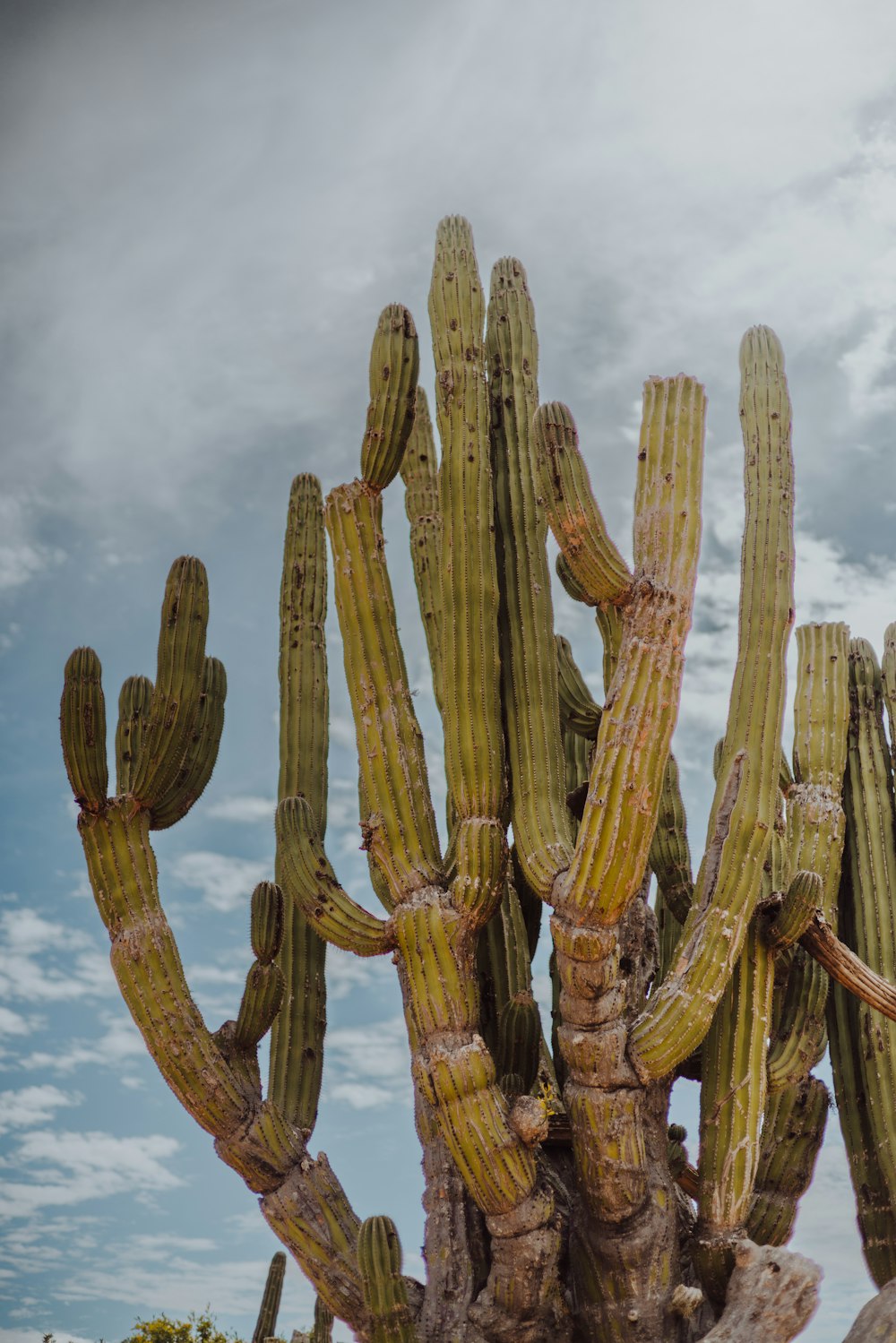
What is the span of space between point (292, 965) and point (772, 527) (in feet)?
11.2

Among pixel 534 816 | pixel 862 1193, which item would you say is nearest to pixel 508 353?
pixel 534 816

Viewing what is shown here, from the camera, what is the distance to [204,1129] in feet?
20.6

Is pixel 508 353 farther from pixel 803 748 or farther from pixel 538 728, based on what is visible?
pixel 803 748

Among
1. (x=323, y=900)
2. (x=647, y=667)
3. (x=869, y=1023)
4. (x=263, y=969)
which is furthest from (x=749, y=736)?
(x=263, y=969)

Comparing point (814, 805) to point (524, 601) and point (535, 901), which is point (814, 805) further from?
point (524, 601)

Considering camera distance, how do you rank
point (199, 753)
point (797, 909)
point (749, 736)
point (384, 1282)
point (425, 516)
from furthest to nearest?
point (425, 516), point (199, 753), point (749, 736), point (797, 909), point (384, 1282)

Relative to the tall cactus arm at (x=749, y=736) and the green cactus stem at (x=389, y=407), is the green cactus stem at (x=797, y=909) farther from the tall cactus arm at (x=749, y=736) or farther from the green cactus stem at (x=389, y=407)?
the green cactus stem at (x=389, y=407)

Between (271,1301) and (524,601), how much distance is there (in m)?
6.62

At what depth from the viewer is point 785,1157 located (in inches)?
266

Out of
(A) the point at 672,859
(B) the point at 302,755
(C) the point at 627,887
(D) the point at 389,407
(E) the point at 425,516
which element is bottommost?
(C) the point at 627,887

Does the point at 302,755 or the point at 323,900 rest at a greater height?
the point at 302,755

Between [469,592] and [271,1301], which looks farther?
[271,1301]

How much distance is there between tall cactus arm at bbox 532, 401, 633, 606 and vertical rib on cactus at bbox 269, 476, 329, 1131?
6.79ft

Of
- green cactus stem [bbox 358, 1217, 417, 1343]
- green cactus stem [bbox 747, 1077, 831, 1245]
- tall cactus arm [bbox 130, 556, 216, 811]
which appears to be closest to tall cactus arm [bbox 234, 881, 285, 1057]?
tall cactus arm [bbox 130, 556, 216, 811]
